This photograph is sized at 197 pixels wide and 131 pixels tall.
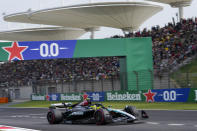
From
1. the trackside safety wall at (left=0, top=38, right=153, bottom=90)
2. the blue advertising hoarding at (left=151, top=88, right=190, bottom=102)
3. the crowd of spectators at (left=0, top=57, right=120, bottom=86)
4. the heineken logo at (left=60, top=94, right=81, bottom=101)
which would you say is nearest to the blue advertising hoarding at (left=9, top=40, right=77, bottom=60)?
the trackside safety wall at (left=0, top=38, right=153, bottom=90)

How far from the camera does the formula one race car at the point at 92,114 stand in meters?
12.2

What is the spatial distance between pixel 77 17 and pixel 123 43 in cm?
1604

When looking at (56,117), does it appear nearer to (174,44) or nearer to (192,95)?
(192,95)

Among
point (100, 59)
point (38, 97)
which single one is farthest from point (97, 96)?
point (100, 59)

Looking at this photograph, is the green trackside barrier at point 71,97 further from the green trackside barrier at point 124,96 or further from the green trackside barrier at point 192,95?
the green trackside barrier at point 192,95

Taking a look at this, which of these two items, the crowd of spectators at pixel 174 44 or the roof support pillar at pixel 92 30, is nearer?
the crowd of spectators at pixel 174 44

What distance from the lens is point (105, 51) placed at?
97.2ft

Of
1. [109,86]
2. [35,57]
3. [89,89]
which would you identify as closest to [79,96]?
[89,89]

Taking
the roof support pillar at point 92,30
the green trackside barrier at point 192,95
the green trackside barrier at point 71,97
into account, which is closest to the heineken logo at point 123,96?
the green trackside barrier at point 71,97

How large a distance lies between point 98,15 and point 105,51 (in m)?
13.9

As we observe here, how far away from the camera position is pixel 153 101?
2575cm

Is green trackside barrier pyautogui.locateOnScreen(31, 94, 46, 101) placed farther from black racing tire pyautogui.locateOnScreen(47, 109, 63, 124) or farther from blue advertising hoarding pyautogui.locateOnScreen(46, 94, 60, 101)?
black racing tire pyautogui.locateOnScreen(47, 109, 63, 124)

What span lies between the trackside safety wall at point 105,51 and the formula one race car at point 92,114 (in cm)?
1362

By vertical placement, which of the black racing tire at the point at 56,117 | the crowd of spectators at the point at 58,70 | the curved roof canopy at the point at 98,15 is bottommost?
the black racing tire at the point at 56,117
